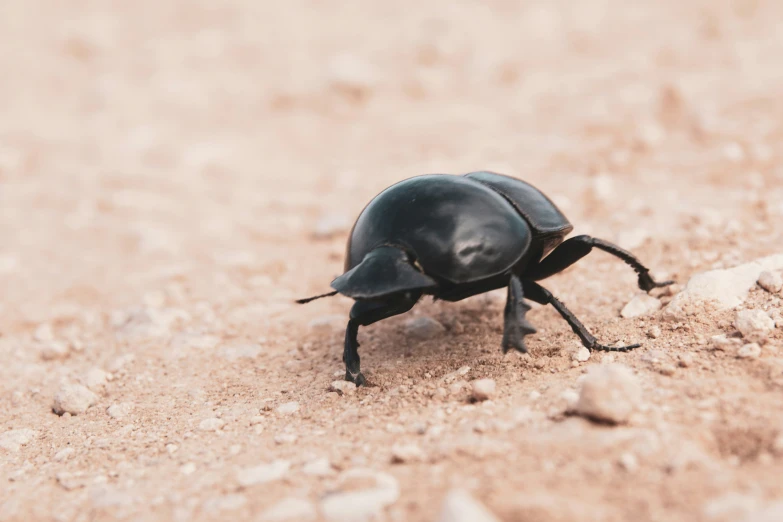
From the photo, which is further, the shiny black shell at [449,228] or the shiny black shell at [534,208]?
the shiny black shell at [534,208]

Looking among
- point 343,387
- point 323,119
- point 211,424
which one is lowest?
point 211,424

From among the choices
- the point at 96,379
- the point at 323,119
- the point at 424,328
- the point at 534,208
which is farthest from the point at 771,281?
the point at 323,119

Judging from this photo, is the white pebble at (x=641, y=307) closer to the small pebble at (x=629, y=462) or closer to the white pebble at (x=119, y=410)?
the small pebble at (x=629, y=462)

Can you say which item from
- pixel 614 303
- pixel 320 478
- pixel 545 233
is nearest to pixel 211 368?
pixel 320 478

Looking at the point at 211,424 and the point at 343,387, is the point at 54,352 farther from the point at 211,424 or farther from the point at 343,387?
the point at 343,387

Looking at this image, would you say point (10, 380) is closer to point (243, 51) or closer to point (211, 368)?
point (211, 368)

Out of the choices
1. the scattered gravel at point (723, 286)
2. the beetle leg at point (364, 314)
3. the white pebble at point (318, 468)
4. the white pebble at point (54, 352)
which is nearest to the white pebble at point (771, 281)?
the scattered gravel at point (723, 286)
